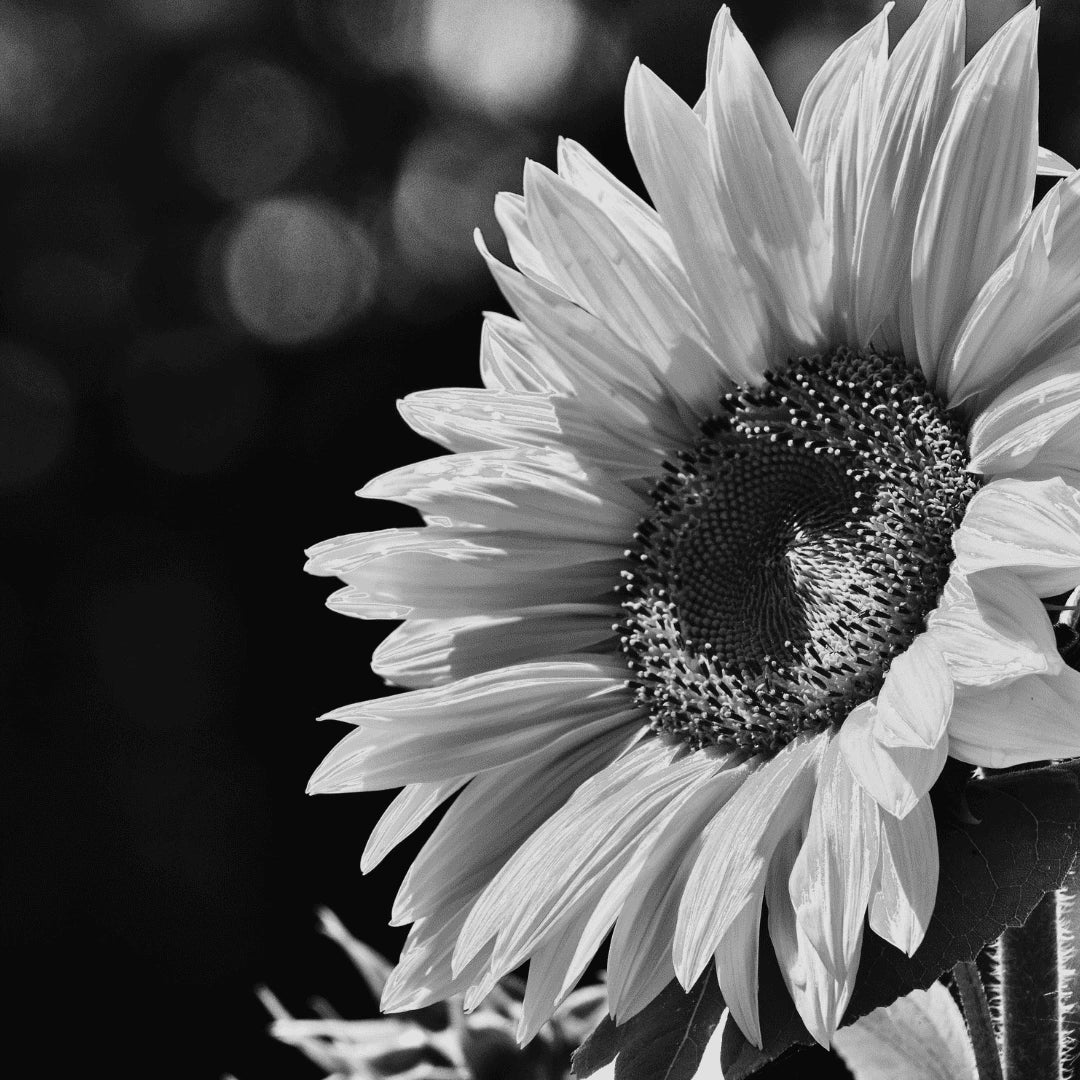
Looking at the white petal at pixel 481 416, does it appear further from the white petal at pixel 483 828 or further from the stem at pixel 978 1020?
the stem at pixel 978 1020

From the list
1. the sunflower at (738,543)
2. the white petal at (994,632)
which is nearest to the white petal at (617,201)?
the sunflower at (738,543)

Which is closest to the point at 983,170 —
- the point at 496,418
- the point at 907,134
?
the point at 907,134

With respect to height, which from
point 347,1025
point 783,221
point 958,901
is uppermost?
point 783,221

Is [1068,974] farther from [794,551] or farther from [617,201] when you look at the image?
[617,201]

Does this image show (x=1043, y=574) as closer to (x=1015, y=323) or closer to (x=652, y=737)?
(x=1015, y=323)

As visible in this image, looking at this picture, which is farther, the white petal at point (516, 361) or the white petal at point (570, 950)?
the white petal at point (516, 361)

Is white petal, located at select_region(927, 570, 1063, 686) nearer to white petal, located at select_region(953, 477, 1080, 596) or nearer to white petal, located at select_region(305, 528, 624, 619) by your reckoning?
white petal, located at select_region(953, 477, 1080, 596)

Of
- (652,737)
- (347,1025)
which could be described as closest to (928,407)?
(652,737)
